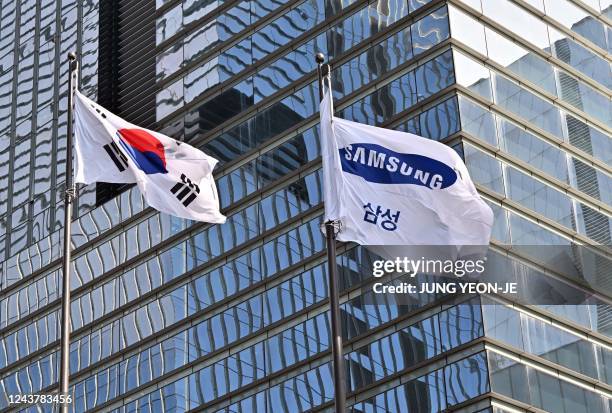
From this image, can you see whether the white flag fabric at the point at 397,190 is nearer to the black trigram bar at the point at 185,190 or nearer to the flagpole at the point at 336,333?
the flagpole at the point at 336,333

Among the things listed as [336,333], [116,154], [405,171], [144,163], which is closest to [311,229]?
[144,163]

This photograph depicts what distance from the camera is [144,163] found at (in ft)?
124

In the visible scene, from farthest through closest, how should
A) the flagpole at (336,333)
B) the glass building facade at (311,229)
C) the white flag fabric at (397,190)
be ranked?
the glass building facade at (311,229), the white flag fabric at (397,190), the flagpole at (336,333)

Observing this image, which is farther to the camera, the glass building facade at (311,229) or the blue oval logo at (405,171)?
the glass building facade at (311,229)

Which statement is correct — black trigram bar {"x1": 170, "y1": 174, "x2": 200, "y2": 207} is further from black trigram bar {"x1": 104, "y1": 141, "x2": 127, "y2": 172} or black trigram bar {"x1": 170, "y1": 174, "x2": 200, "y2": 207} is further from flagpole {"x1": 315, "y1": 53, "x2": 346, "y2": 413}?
flagpole {"x1": 315, "y1": 53, "x2": 346, "y2": 413}

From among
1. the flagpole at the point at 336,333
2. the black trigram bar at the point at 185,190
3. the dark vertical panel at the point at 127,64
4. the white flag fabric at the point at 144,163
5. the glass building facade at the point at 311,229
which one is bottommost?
the flagpole at the point at 336,333

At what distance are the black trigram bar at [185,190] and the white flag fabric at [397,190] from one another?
4.09 m

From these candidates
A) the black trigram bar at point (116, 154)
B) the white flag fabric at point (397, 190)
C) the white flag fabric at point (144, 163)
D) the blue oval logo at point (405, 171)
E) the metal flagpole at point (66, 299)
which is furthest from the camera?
the black trigram bar at point (116, 154)

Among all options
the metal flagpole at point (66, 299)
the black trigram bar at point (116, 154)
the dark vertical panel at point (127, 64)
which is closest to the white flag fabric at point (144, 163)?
the black trigram bar at point (116, 154)

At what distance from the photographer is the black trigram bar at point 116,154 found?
37.8m

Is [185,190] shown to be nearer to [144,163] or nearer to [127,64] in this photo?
[144,163]

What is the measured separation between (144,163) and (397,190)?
6674 millimetres

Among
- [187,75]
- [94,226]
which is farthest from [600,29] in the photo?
[94,226]

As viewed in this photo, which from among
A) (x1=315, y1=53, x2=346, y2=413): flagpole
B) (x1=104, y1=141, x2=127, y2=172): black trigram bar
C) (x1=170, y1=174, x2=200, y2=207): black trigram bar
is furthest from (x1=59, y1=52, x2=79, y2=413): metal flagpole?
(x1=315, y1=53, x2=346, y2=413): flagpole
